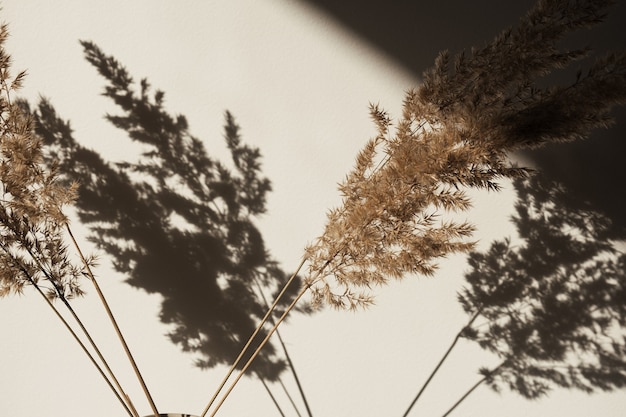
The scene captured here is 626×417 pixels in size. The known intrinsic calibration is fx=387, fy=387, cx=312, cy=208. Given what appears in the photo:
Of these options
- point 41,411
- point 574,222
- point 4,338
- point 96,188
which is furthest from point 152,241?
point 574,222

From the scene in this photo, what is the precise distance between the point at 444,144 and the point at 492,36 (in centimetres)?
74

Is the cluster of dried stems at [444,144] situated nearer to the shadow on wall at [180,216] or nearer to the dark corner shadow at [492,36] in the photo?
the shadow on wall at [180,216]

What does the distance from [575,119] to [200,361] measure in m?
1.32

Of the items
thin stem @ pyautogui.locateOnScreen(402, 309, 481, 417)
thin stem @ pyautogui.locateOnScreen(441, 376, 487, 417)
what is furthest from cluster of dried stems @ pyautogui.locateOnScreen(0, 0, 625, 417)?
thin stem @ pyautogui.locateOnScreen(441, 376, 487, 417)

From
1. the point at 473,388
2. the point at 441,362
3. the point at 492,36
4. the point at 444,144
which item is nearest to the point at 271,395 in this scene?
the point at 441,362

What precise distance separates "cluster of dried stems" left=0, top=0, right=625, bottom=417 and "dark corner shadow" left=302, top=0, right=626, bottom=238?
0.47 m

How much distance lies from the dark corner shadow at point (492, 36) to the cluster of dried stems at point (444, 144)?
47 cm

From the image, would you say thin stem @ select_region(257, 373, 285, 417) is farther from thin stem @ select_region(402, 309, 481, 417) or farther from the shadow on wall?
thin stem @ select_region(402, 309, 481, 417)

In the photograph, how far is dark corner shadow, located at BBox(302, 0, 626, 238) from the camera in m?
1.23

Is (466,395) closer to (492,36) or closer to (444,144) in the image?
(444,144)

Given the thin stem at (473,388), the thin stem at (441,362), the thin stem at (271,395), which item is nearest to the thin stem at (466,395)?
the thin stem at (473,388)

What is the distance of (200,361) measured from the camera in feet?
4.54

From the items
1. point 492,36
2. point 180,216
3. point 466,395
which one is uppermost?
point 492,36

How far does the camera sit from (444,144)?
2.35ft
